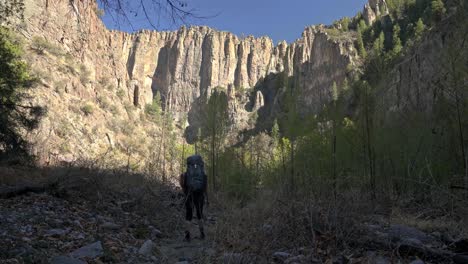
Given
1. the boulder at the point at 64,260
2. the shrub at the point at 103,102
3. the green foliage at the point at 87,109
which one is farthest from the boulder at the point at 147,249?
the shrub at the point at 103,102

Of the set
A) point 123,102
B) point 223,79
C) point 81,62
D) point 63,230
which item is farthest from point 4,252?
point 223,79

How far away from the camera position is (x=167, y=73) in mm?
125062

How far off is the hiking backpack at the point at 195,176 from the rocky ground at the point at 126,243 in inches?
34.2

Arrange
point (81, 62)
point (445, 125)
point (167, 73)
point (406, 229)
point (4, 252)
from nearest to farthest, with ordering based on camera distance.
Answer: point (4, 252)
point (406, 229)
point (445, 125)
point (81, 62)
point (167, 73)

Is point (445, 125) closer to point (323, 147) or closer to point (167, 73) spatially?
point (323, 147)

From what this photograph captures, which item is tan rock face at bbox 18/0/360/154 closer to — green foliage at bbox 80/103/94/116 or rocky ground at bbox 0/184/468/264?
green foliage at bbox 80/103/94/116

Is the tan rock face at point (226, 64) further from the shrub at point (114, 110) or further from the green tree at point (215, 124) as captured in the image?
the green tree at point (215, 124)

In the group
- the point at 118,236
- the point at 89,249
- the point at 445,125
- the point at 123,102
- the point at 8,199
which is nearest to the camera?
the point at 89,249

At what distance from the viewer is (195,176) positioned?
666 centimetres

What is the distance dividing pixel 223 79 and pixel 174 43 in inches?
773

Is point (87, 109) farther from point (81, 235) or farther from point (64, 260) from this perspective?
point (64, 260)

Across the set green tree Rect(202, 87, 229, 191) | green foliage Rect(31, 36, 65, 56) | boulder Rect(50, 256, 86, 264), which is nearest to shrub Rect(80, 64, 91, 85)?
green foliage Rect(31, 36, 65, 56)

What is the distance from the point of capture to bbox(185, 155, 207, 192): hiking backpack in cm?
661

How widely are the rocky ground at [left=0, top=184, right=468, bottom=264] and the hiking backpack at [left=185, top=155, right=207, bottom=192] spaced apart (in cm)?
87
